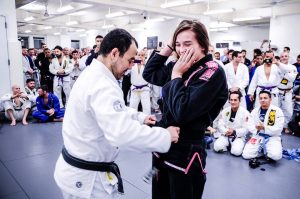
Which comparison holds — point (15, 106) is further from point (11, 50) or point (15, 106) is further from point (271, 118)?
point (271, 118)

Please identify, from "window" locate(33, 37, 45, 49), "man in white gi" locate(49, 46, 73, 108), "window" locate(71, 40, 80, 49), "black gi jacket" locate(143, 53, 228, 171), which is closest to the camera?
"black gi jacket" locate(143, 53, 228, 171)

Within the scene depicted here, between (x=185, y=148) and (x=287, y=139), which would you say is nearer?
(x=185, y=148)

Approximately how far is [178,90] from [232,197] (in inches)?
85.9

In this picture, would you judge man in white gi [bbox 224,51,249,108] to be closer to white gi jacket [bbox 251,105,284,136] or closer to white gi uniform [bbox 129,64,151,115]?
white gi jacket [bbox 251,105,284,136]

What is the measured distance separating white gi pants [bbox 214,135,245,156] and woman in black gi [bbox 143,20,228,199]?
10.1 ft

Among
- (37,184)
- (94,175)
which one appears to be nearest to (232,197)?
(94,175)

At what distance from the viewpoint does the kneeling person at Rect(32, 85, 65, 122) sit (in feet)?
20.7

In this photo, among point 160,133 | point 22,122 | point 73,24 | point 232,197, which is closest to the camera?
point 160,133

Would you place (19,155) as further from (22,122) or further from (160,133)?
(160,133)

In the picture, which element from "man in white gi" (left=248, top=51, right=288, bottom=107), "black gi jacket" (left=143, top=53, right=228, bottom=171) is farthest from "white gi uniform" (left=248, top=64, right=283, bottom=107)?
"black gi jacket" (left=143, top=53, right=228, bottom=171)

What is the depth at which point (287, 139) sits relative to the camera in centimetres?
521

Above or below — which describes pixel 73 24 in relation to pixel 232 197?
above

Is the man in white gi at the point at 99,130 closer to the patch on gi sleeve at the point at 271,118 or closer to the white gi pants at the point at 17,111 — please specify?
the patch on gi sleeve at the point at 271,118

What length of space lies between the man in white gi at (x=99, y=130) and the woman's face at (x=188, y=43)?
244 mm
